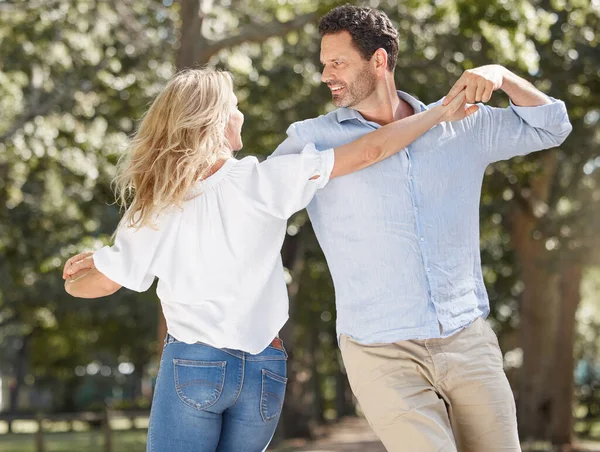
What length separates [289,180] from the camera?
145 inches

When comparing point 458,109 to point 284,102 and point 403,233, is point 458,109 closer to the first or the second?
point 403,233

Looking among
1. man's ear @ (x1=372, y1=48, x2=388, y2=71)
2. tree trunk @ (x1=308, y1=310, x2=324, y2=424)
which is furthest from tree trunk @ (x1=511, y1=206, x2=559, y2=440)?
man's ear @ (x1=372, y1=48, x2=388, y2=71)

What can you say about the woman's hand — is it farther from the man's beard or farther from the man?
the man's beard

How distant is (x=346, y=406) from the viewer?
4834 centimetres

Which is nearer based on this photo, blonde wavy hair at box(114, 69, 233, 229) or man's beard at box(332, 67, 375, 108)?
blonde wavy hair at box(114, 69, 233, 229)

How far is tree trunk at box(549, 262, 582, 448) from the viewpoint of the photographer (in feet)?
67.4

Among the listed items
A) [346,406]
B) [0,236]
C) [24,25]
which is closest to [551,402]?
[0,236]

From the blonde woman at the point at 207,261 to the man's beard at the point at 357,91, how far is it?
1.31ft

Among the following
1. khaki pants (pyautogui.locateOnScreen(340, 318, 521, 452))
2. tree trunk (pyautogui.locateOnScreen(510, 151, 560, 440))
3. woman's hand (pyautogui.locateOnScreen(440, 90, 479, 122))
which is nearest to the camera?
khaki pants (pyautogui.locateOnScreen(340, 318, 521, 452))

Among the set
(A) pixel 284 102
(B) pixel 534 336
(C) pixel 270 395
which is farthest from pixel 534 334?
(C) pixel 270 395

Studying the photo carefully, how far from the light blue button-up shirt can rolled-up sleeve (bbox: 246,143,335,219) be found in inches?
6.5

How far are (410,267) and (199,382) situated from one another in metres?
0.94

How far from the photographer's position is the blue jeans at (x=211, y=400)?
11.4 ft

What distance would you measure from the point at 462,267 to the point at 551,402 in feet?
58.6
